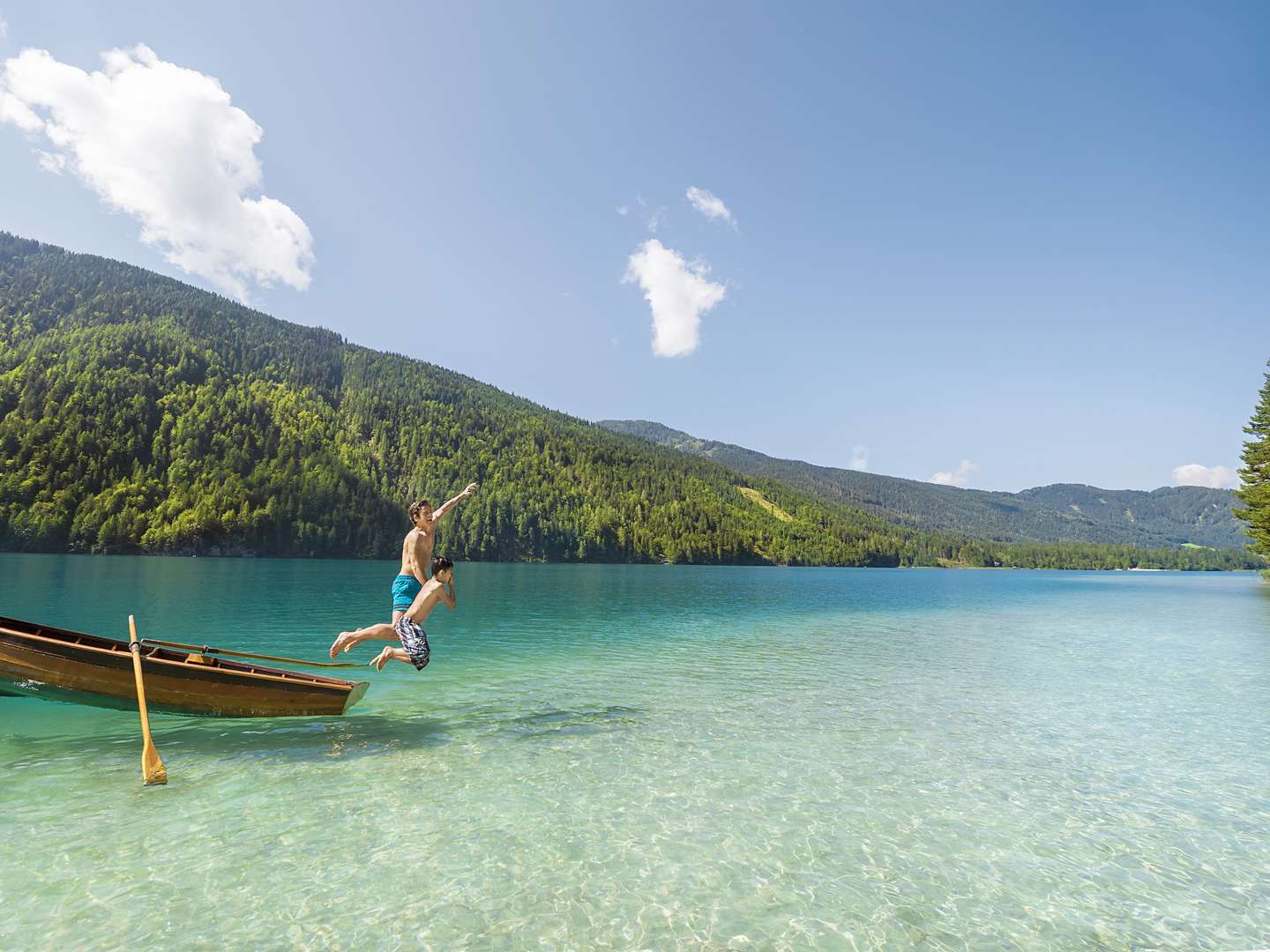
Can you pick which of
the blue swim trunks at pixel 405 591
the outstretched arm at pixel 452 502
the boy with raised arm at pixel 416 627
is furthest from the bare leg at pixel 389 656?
the outstretched arm at pixel 452 502

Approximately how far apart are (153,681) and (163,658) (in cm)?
93

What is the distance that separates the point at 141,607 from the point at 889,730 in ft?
159

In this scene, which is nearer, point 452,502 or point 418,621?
point 452,502

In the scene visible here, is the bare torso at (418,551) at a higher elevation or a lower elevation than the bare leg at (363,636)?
higher

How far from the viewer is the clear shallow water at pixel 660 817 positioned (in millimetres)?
7273

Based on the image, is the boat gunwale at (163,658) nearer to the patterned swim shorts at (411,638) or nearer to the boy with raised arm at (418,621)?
the boy with raised arm at (418,621)

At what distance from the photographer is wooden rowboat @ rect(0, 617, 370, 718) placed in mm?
13492

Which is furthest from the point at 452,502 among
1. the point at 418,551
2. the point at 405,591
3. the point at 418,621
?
the point at 418,621

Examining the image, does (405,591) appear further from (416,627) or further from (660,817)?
(660,817)

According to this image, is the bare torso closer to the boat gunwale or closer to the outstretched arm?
the outstretched arm

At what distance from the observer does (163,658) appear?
14.7 meters

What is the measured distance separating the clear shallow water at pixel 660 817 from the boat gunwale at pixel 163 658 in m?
1.23

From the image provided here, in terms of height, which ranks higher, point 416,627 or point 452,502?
point 452,502

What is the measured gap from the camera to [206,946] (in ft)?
21.7
